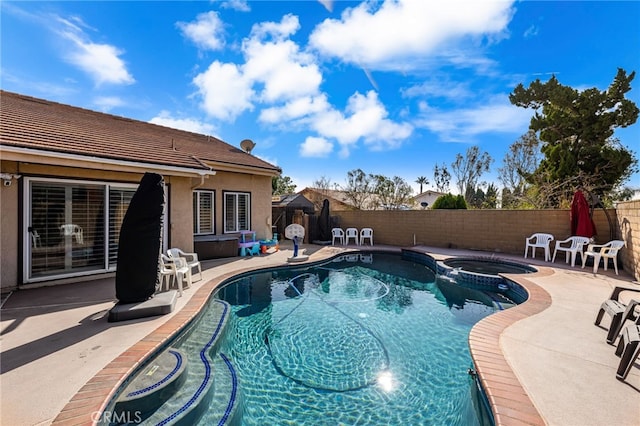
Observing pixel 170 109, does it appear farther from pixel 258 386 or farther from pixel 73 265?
pixel 258 386

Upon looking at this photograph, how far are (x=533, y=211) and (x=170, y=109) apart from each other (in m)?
18.3

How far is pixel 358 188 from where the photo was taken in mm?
31359

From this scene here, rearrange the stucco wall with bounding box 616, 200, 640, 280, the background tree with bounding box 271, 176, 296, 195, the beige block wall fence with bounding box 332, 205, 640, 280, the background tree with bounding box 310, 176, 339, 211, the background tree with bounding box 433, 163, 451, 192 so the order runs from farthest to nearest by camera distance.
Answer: the background tree with bounding box 271, 176, 296, 195 → the background tree with bounding box 433, 163, 451, 192 → the background tree with bounding box 310, 176, 339, 211 → the beige block wall fence with bounding box 332, 205, 640, 280 → the stucco wall with bounding box 616, 200, 640, 280

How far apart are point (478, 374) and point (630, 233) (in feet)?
29.6

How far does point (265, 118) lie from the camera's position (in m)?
17.5


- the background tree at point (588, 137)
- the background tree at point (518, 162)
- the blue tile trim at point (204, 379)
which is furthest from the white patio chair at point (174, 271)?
the background tree at point (518, 162)

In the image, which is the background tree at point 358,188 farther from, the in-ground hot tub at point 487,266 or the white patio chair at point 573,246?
the white patio chair at point 573,246

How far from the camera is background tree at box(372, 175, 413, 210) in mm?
29672

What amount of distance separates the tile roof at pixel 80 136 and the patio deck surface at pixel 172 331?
3622 mm

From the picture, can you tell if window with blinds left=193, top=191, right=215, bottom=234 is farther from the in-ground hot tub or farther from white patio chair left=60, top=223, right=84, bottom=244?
the in-ground hot tub

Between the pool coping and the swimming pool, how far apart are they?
0.40m

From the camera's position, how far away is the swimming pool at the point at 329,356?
3479 mm

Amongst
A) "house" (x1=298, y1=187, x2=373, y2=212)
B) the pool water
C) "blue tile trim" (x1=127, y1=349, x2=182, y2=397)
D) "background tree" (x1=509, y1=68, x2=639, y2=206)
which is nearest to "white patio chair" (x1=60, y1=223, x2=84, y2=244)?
the pool water

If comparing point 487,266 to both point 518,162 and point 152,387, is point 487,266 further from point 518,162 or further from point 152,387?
point 518,162
